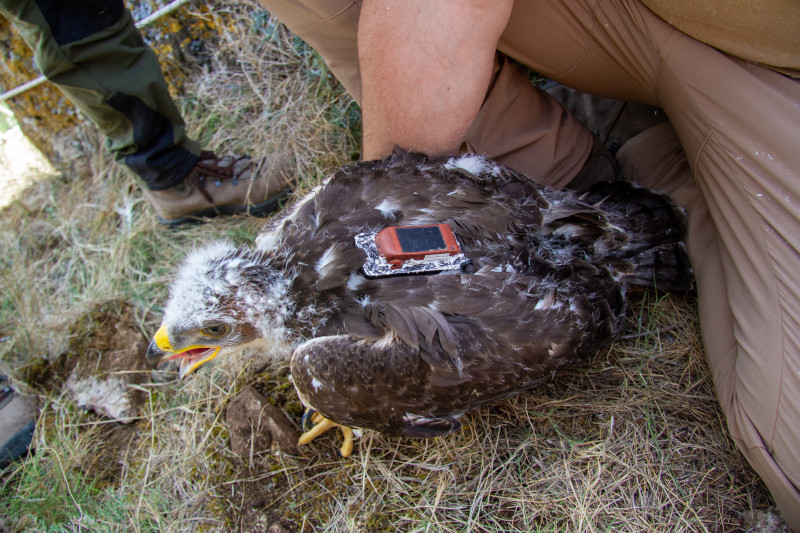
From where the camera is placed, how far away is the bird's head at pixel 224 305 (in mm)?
2131

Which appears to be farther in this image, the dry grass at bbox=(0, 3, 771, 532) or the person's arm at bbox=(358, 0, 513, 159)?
→ the dry grass at bbox=(0, 3, 771, 532)

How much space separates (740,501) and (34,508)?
3.40 m

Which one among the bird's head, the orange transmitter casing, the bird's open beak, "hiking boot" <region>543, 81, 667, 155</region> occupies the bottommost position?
the bird's open beak

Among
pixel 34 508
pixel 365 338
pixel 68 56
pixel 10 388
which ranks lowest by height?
pixel 34 508

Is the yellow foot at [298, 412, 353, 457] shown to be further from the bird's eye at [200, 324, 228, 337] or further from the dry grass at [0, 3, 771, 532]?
the bird's eye at [200, 324, 228, 337]

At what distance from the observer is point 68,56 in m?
2.80

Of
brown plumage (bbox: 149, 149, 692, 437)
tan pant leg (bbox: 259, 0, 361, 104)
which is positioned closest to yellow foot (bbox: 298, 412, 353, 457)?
brown plumage (bbox: 149, 149, 692, 437)

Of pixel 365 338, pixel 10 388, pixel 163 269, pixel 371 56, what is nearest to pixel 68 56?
pixel 163 269

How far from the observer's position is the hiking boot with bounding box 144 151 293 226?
351 centimetres

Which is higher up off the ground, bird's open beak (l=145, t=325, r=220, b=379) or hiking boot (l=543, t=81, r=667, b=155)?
hiking boot (l=543, t=81, r=667, b=155)

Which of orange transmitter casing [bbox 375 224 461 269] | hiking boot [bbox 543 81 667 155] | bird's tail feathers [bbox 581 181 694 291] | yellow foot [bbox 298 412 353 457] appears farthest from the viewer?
hiking boot [bbox 543 81 667 155]

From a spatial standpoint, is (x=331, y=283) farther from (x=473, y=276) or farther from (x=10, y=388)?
(x=10, y=388)

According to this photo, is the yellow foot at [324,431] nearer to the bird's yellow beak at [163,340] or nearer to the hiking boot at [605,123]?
the bird's yellow beak at [163,340]

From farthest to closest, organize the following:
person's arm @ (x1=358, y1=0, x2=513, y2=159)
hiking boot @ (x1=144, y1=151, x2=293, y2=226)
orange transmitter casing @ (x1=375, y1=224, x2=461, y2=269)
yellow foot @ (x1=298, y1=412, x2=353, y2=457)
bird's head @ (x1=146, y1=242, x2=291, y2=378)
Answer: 1. hiking boot @ (x1=144, y1=151, x2=293, y2=226)
2. yellow foot @ (x1=298, y1=412, x2=353, y2=457)
3. bird's head @ (x1=146, y1=242, x2=291, y2=378)
4. person's arm @ (x1=358, y1=0, x2=513, y2=159)
5. orange transmitter casing @ (x1=375, y1=224, x2=461, y2=269)
